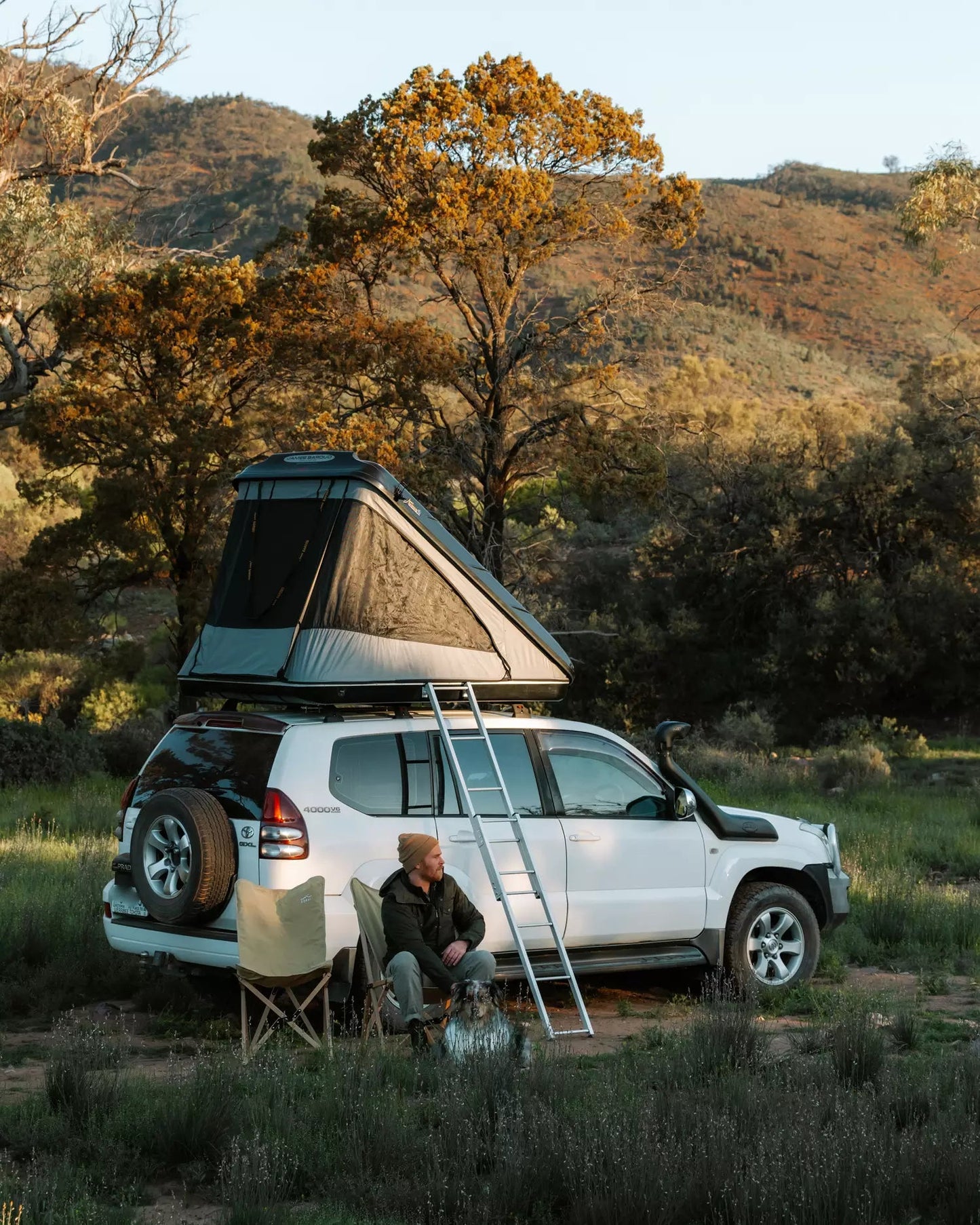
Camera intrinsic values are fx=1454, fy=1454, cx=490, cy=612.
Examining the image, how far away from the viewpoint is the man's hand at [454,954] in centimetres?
742

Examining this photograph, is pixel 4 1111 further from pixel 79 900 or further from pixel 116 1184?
pixel 79 900

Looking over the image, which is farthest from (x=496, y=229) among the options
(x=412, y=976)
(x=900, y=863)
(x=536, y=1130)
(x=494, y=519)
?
(x=536, y=1130)

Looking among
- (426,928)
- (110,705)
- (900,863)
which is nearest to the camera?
(426,928)

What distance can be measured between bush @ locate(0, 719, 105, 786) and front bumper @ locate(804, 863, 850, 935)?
13.9 metres

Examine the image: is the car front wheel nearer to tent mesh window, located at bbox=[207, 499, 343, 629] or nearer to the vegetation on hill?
tent mesh window, located at bbox=[207, 499, 343, 629]

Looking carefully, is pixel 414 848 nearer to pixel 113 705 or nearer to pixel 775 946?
pixel 775 946

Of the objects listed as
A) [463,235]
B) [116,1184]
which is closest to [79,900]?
[116,1184]

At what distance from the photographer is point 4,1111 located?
6098 millimetres

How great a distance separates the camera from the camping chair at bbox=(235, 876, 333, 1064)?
23.2 ft

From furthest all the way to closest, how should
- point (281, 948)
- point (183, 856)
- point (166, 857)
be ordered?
point (166, 857) < point (183, 856) < point (281, 948)

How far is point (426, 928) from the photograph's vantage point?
24.8ft

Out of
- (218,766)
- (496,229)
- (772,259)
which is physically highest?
(772,259)

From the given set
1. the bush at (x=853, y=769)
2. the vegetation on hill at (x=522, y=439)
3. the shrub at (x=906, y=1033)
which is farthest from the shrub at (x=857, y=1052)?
the vegetation on hill at (x=522, y=439)

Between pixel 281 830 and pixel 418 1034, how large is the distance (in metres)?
1.31
